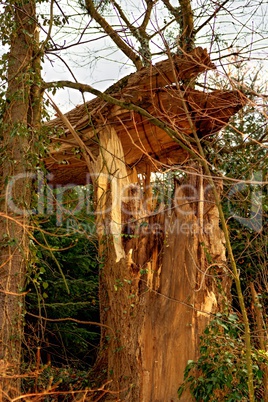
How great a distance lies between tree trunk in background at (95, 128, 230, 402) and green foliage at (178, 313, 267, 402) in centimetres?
16

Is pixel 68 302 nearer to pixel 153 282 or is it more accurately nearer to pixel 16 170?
pixel 153 282

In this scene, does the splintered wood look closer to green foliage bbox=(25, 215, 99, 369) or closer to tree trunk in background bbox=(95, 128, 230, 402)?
tree trunk in background bbox=(95, 128, 230, 402)

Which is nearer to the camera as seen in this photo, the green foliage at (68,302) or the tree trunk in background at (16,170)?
the tree trunk in background at (16,170)

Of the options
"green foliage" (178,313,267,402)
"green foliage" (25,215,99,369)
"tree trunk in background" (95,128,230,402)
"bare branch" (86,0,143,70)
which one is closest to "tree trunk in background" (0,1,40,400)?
"tree trunk in background" (95,128,230,402)

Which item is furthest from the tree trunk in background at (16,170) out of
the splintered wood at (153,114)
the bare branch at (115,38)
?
the bare branch at (115,38)

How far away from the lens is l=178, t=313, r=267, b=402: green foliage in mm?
5148

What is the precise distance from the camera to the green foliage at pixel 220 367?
5.15m

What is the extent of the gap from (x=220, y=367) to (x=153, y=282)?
108 centimetres

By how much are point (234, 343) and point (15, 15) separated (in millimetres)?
3931

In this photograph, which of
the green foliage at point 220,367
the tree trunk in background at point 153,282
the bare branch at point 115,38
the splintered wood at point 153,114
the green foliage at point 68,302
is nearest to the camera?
the green foliage at point 220,367

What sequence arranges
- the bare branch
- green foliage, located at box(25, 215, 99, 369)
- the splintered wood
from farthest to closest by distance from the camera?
green foliage, located at box(25, 215, 99, 369) < the bare branch < the splintered wood

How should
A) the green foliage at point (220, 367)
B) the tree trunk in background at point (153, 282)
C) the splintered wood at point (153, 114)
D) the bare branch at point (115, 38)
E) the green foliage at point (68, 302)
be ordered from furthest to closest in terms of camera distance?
1. the green foliage at point (68, 302)
2. the bare branch at point (115, 38)
3. the tree trunk in background at point (153, 282)
4. the splintered wood at point (153, 114)
5. the green foliage at point (220, 367)

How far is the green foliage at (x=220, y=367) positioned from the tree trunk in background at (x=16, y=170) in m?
1.68

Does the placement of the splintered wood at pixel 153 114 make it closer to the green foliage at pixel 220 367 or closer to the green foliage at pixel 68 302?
the green foliage at pixel 220 367
